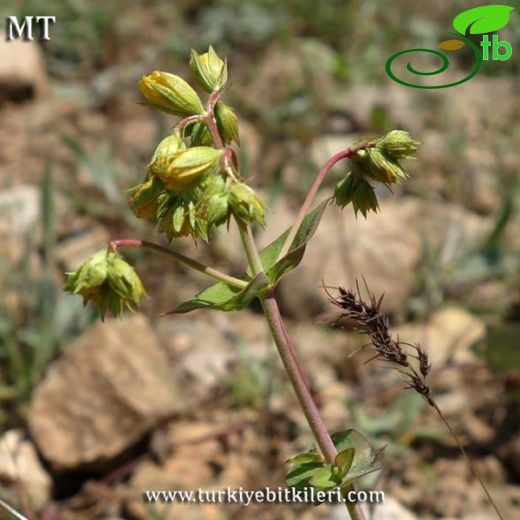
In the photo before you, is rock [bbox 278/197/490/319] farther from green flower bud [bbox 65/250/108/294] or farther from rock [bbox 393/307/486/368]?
green flower bud [bbox 65/250/108/294]

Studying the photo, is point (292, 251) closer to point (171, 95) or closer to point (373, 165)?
point (373, 165)

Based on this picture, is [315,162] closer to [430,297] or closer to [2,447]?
[430,297]

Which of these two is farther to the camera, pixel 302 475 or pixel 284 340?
pixel 302 475

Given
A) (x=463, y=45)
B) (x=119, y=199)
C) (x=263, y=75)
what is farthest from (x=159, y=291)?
(x=463, y=45)

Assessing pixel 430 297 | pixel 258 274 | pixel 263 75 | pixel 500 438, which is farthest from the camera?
pixel 263 75

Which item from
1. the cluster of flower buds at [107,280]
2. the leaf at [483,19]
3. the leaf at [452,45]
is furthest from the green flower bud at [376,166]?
the leaf at [452,45]

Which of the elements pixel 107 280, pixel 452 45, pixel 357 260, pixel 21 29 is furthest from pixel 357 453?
pixel 452 45

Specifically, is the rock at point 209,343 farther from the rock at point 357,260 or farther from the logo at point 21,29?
the logo at point 21,29
